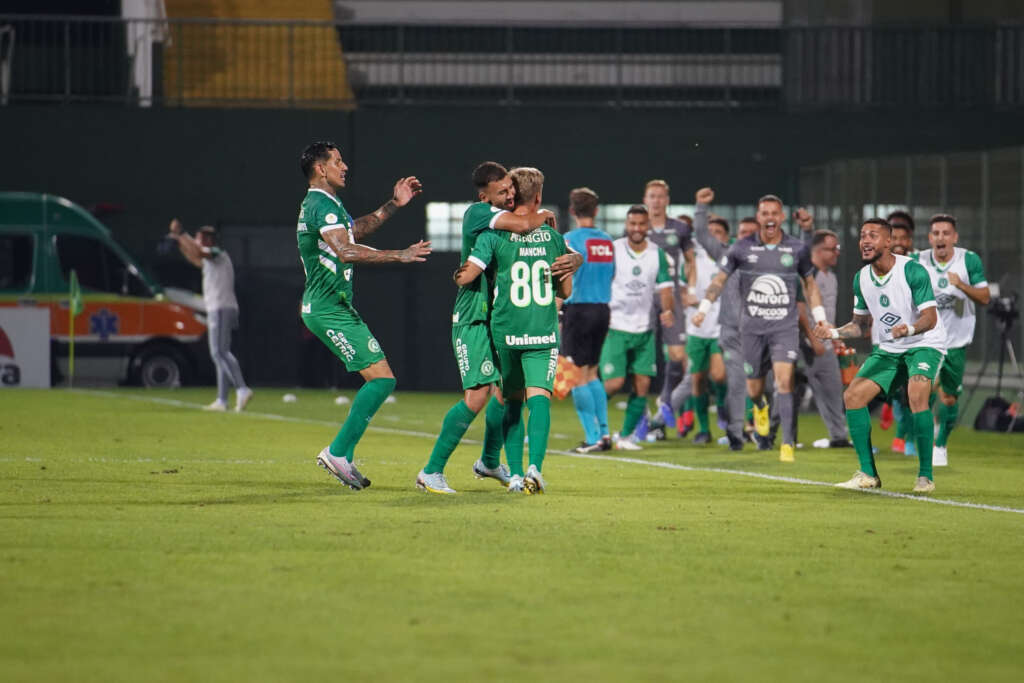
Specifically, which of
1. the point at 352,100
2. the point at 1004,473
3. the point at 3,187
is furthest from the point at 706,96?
the point at 1004,473

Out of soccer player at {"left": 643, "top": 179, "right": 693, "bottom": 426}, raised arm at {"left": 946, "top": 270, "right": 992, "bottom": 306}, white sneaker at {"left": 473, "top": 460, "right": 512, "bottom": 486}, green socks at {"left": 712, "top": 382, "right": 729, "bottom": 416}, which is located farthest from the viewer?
green socks at {"left": 712, "top": 382, "right": 729, "bottom": 416}

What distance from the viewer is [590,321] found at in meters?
15.2

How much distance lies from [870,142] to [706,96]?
309cm

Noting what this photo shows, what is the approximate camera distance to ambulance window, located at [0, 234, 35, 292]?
84.5 ft

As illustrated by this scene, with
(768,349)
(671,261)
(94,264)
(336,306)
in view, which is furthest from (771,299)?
(94,264)

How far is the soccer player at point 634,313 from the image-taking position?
15852 mm

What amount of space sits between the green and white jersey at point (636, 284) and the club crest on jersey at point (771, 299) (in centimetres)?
123

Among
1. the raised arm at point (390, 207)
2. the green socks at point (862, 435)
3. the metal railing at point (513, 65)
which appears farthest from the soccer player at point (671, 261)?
the metal railing at point (513, 65)

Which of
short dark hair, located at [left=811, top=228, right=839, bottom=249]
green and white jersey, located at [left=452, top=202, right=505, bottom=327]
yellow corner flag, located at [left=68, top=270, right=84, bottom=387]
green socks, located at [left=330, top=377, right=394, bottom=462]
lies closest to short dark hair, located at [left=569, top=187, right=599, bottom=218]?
short dark hair, located at [left=811, top=228, right=839, bottom=249]

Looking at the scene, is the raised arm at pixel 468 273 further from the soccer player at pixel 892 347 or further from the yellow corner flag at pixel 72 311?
the yellow corner flag at pixel 72 311

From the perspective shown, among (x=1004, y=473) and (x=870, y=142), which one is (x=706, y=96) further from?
(x=1004, y=473)

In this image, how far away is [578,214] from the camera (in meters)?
14.9

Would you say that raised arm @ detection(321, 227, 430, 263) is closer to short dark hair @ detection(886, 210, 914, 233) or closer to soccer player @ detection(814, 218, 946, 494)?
soccer player @ detection(814, 218, 946, 494)

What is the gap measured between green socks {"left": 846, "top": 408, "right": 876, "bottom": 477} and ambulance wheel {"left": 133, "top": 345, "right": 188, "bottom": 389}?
16.5 m
